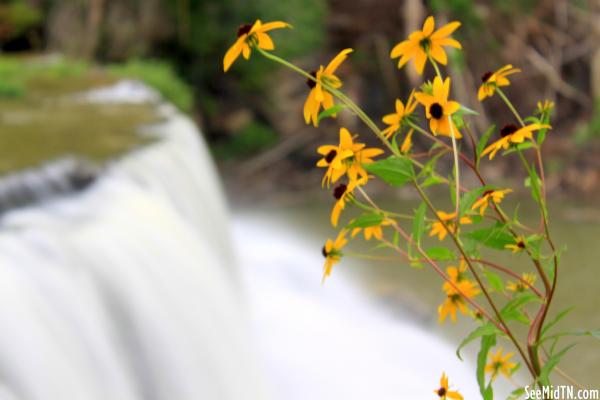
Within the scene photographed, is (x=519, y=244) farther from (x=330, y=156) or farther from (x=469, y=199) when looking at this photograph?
(x=330, y=156)

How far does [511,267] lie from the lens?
4344mm

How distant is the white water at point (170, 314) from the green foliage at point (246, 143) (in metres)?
2.73

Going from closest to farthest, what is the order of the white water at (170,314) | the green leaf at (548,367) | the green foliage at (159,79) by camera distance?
the green leaf at (548,367), the white water at (170,314), the green foliage at (159,79)

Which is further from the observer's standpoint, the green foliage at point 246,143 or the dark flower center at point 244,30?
the green foliage at point 246,143

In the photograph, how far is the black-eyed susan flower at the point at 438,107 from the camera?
84 cm

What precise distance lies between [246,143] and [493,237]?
23.6 ft

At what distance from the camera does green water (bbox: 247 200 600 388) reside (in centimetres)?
374

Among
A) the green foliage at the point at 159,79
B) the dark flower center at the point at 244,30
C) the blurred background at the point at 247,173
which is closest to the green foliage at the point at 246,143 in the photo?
the blurred background at the point at 247,173

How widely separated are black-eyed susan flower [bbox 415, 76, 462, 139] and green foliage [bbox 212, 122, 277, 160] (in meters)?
7.13

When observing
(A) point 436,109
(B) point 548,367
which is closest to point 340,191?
(A) point 436,109

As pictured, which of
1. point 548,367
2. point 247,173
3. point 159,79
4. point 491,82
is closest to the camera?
point 548,367

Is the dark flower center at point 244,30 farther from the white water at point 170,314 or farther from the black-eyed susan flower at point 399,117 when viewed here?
the white water at point 170,314

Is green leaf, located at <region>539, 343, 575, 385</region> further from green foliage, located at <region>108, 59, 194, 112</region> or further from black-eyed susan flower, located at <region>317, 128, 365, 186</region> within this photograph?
green foliage, located at <region>108, 59, 194, 112</region>

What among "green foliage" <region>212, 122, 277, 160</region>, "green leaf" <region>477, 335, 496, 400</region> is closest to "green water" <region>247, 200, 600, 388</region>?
"green foliage" <region>212, 122, 277, 160</region>
